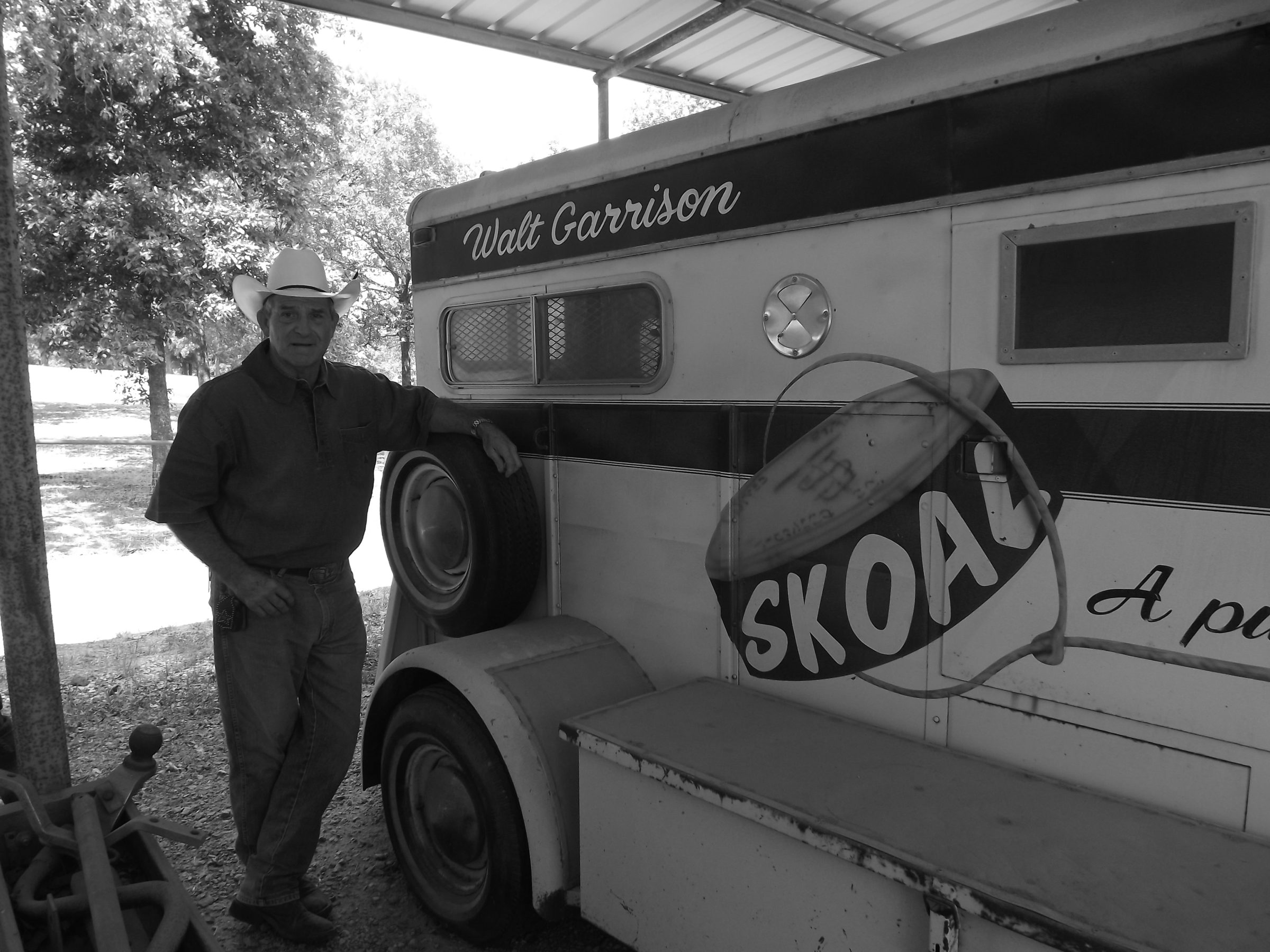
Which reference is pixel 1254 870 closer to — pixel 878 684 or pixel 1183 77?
pixel 878 684

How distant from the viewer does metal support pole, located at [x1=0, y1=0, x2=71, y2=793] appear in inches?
102

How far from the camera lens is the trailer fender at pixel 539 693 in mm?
2654

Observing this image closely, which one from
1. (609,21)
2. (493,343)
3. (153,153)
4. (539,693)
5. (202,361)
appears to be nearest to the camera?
(539,693)

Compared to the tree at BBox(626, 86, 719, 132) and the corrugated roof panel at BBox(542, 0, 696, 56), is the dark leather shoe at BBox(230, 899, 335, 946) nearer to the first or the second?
the corrugated roof panel at BBox(542, 0, 696, 56)

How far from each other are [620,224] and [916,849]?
207cm

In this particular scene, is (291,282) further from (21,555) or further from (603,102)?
(603,102)

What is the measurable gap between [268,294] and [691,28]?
251 cm

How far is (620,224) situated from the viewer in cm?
300

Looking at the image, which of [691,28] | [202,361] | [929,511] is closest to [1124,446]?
[929,511]

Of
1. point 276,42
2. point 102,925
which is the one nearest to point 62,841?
point 102,925

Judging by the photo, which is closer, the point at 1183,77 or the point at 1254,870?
the point at 1254,870

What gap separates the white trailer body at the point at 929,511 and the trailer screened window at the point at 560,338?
2 centimetres

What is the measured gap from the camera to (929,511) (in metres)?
2.25

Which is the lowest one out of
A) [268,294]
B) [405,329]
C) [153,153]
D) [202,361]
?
[268,294]
